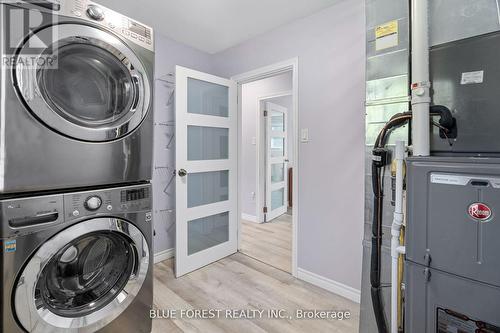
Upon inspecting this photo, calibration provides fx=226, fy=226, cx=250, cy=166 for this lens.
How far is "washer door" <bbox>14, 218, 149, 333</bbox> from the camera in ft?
2.95

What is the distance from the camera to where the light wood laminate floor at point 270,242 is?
8.31 ft

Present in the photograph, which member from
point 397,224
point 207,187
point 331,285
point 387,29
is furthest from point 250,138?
point 397,224

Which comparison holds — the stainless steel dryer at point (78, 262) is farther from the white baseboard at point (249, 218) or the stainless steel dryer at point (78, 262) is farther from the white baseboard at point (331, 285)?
the white baseboard at point (249, 218)

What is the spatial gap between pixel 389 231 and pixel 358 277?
2.70 feet

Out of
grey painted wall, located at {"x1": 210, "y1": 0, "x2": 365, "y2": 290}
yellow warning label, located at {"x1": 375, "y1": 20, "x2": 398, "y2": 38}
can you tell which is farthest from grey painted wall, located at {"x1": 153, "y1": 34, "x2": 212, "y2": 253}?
yellow warning label, located at {"x1": 375, "y1": 20, "x2": 398, "y2": 38}

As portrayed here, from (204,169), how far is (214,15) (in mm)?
1471

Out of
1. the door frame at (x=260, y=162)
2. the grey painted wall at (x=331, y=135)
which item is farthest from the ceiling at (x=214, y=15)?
the door frame at (x=260, y=162)

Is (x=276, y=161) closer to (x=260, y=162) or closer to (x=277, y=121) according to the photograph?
(x=260, y=162)

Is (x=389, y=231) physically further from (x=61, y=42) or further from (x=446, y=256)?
(x=61, y=42)

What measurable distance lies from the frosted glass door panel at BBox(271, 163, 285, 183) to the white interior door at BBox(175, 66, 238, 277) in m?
1.55

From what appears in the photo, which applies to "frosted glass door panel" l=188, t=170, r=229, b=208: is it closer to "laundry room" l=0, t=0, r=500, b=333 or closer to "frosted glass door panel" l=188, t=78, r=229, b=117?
"laundry room" l=0, t=0, r=500, b=333

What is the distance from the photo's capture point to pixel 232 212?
8.88 ft

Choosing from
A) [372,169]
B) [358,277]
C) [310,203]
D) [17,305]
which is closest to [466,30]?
[372,169]

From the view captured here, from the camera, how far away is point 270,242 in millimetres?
3023
